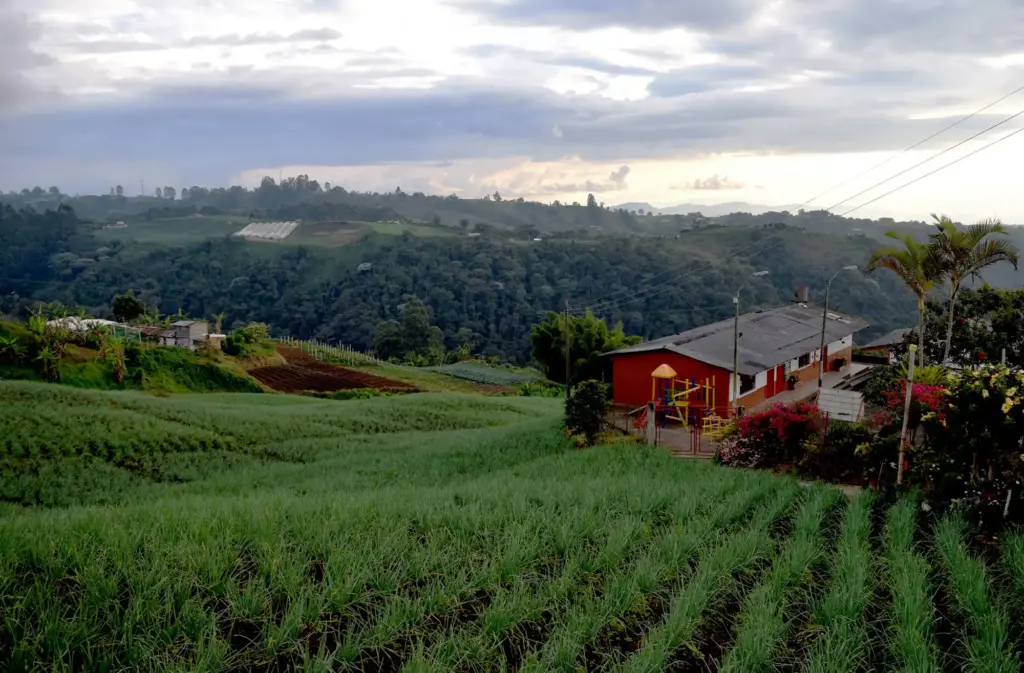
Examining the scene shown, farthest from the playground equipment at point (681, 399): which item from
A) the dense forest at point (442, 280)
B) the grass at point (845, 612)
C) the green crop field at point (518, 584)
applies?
the dense forest at point (442, 280)

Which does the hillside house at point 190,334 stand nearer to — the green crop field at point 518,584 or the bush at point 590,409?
the bush at point 590,409

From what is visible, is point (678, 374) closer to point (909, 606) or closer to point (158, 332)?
point (909, 606)

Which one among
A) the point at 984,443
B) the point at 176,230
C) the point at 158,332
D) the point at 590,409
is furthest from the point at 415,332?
the point at 176,230

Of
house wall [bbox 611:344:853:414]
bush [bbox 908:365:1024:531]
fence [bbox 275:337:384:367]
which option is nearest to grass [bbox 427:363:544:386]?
fence [bbox 275:337:384:367]

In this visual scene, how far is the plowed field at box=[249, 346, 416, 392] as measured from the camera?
130 ft

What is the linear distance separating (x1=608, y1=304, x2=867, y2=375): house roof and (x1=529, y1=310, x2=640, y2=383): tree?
9671mm

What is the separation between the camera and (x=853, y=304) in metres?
86.1

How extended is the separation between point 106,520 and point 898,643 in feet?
26.2

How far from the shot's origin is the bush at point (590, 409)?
1920 cm

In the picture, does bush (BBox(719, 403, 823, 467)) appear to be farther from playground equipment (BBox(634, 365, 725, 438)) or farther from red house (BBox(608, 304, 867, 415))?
red house (BBox(608, 304, 867, 415))

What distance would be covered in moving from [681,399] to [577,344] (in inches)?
787

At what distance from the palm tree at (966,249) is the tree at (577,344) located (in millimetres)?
22372

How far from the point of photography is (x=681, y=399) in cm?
2256

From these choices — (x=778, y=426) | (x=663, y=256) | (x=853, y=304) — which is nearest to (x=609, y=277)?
(x=663, y=256)
